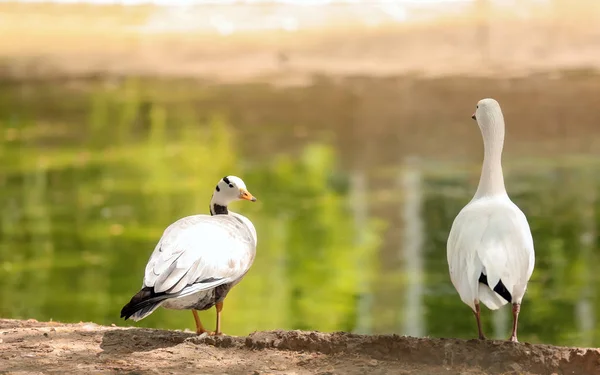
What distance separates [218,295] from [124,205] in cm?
776

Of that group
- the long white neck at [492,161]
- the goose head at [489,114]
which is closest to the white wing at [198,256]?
the long white neck at [492,161]

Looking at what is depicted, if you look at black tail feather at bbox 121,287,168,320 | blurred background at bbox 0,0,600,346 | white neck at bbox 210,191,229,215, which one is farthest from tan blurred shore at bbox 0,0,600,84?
black tail feather at bbox 121,287,168,320

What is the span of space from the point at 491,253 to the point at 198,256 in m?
1.27

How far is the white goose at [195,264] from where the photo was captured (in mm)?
4805

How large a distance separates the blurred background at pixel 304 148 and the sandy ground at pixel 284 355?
11.7 ft

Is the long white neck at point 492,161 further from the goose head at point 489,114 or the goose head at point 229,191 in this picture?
the goose head at point 229,191

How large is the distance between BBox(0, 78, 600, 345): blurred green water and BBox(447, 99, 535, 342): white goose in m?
3.83

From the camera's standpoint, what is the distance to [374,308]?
31.4 feet

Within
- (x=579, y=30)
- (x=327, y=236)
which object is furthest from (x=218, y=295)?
(x=579, y=30)

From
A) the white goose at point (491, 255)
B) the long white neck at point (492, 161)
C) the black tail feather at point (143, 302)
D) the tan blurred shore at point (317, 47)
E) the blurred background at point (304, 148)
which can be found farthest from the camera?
the tan blurred shore at point (317, 47)

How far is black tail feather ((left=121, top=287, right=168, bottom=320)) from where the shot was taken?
4.71 meters

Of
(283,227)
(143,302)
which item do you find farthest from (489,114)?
(283,227)

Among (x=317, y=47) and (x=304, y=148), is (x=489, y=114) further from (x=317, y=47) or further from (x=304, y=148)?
(x=317, y=47)

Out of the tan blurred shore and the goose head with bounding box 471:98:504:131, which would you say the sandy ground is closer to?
the goose head with bounding box 471:98:504:131
